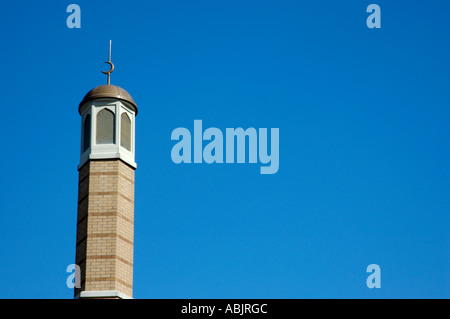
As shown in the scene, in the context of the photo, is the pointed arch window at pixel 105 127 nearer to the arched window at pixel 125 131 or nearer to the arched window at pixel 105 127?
the arched window at pixel 105 127

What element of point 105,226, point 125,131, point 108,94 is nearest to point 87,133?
point 125,131

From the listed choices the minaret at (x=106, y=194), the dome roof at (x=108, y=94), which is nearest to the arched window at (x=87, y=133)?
the minaret at (x=106, y=194)

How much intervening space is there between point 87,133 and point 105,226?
2520mm

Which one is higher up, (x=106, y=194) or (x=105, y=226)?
(x=106, y=194)

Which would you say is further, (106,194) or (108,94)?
(108,94)

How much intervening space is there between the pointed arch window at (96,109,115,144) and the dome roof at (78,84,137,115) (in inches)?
Answer: 14.2

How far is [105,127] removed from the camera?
1739cm

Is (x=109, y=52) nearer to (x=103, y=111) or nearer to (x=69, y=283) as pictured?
(x=103, y=111)

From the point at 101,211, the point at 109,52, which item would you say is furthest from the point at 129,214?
the point at 109,52

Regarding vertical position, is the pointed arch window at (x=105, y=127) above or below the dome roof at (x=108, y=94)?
below

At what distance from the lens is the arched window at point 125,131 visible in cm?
1742

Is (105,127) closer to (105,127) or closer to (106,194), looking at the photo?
(105,127)

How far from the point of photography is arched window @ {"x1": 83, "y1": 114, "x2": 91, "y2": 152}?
57.2 ft
